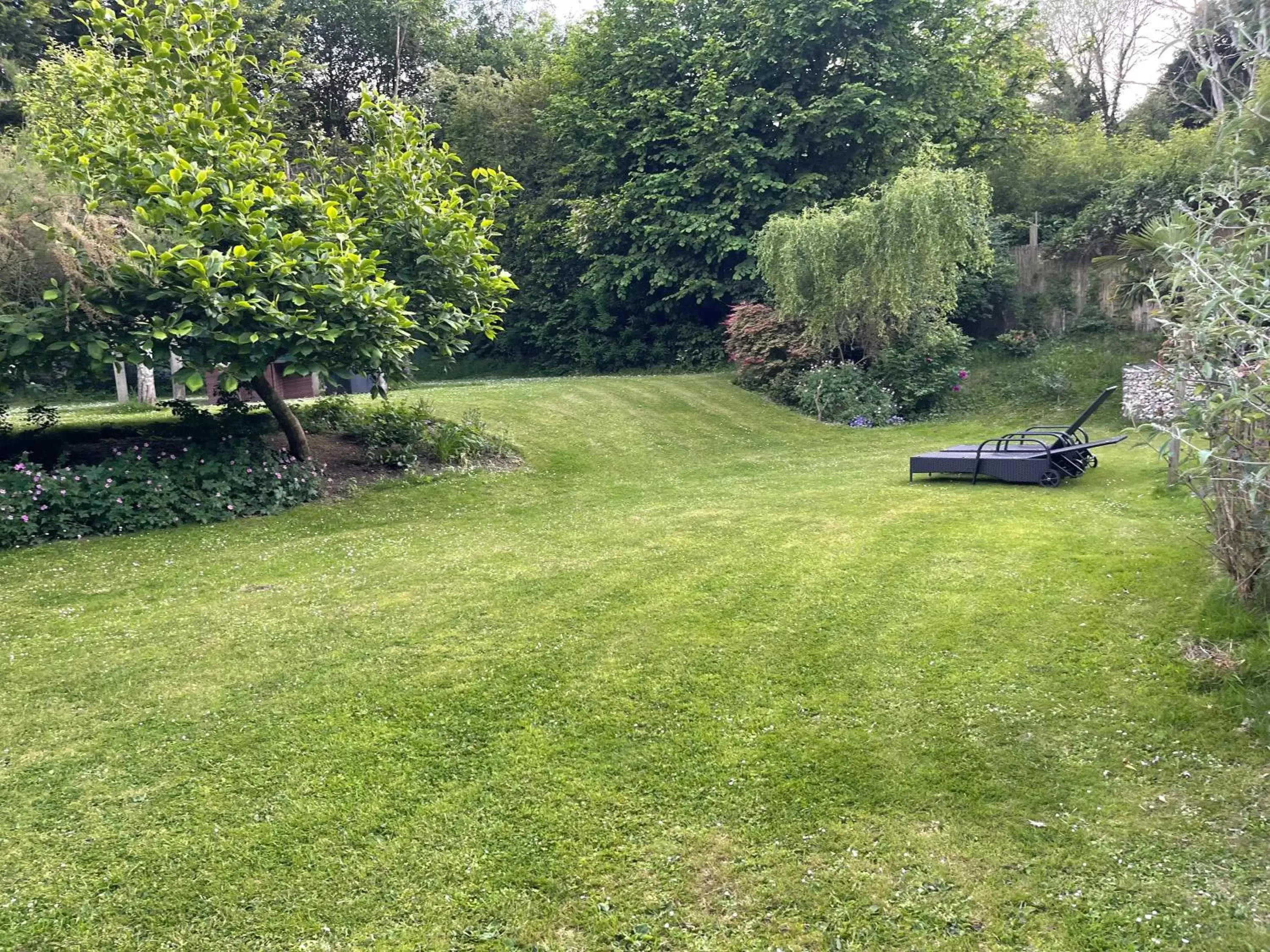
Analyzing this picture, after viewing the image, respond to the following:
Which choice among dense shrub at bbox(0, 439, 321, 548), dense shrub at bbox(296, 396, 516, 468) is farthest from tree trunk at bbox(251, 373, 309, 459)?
dense shrub at bbox(296, 396, 516, 468)

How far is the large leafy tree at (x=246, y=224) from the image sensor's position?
6969 millimetres

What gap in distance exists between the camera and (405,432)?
9.74 meters

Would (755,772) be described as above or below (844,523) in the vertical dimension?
below

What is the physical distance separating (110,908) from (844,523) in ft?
18.3

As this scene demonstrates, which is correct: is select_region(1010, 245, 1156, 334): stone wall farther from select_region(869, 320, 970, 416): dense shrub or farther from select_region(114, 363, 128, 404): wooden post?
select_region(114, 363, 128, 404): wooden post

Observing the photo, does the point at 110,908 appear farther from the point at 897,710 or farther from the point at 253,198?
the point at 253,198

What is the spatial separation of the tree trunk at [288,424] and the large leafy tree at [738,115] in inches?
477

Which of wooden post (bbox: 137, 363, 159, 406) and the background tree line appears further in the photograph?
the background tree line

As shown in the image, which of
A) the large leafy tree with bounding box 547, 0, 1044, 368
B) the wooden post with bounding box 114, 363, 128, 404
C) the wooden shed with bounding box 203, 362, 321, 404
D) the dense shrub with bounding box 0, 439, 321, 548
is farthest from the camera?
the large leafy tree with bounding box 547, 0, 1044, 368

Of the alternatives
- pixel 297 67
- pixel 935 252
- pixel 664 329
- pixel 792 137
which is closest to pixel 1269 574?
pixel 935 252

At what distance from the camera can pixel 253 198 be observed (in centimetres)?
727

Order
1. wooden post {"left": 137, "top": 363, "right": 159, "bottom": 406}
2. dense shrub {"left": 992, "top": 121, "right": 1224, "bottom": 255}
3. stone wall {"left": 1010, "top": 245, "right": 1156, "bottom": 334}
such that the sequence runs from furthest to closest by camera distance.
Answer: stone wall {"left": 1010, "top": 245, "right": 1156, "bottom": 334}
dense shrub {"left": 992, "top": 121, "right": 1224, "bottom": 255}
wooden post {"left": 137, "top": 363, "right": 159, "bottom": 406}

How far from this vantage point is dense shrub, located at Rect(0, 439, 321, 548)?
272 inches

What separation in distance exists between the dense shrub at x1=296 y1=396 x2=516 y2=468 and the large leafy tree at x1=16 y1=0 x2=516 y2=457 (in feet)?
3.36
